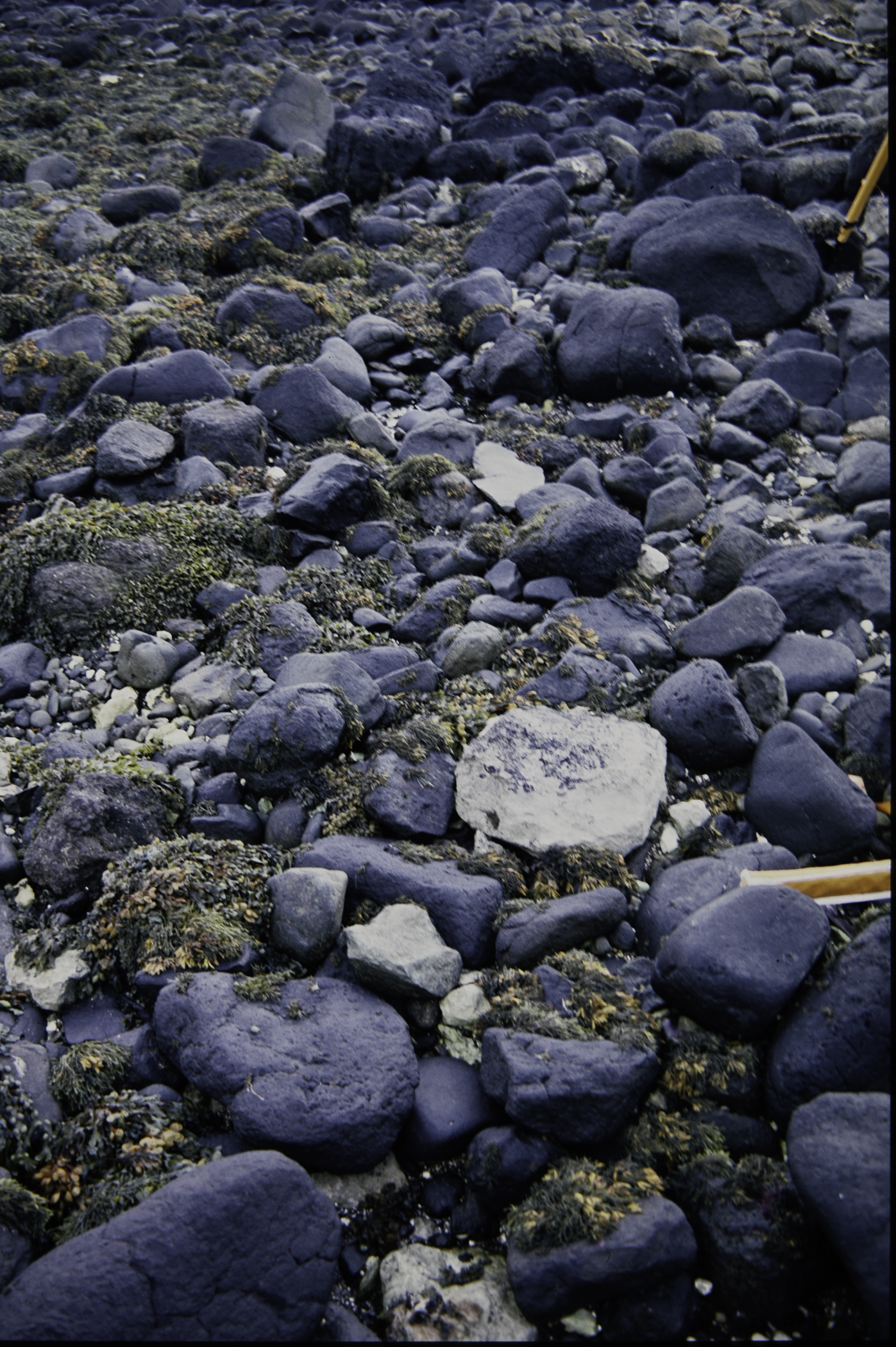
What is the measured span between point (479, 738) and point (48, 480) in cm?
504

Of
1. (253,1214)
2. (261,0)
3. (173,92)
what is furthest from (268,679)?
(261,0)

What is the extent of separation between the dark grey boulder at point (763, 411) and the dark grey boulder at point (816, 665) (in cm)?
334

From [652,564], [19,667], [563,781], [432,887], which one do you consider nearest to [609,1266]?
[432,887]

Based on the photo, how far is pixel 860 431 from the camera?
7.87 metres

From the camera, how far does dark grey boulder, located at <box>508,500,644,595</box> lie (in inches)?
250

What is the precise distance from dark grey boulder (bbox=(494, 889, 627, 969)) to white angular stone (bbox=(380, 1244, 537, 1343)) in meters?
1.23

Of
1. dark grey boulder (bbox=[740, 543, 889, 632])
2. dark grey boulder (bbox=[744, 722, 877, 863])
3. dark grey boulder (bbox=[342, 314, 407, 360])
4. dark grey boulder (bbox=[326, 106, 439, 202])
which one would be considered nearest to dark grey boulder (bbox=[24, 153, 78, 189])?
dark grey boulder (bbox=[326, 106, 439, 202])

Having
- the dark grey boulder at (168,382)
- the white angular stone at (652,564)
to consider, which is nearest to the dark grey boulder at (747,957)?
the white angular stone at (652,564)

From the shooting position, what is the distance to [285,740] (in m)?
4.98

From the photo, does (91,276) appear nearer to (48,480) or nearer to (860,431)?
(48,480)

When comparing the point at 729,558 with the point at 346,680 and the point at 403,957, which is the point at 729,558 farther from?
the point at 403,957

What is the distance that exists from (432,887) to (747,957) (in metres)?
1.50

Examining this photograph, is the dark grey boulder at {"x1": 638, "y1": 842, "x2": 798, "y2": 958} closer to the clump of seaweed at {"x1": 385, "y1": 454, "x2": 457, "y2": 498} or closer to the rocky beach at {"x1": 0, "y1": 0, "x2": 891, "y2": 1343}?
the rocky beach at {"x1": 0, "y1": 0, "x2": 891, "y2": 1343}

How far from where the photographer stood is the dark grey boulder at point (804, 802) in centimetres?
440
